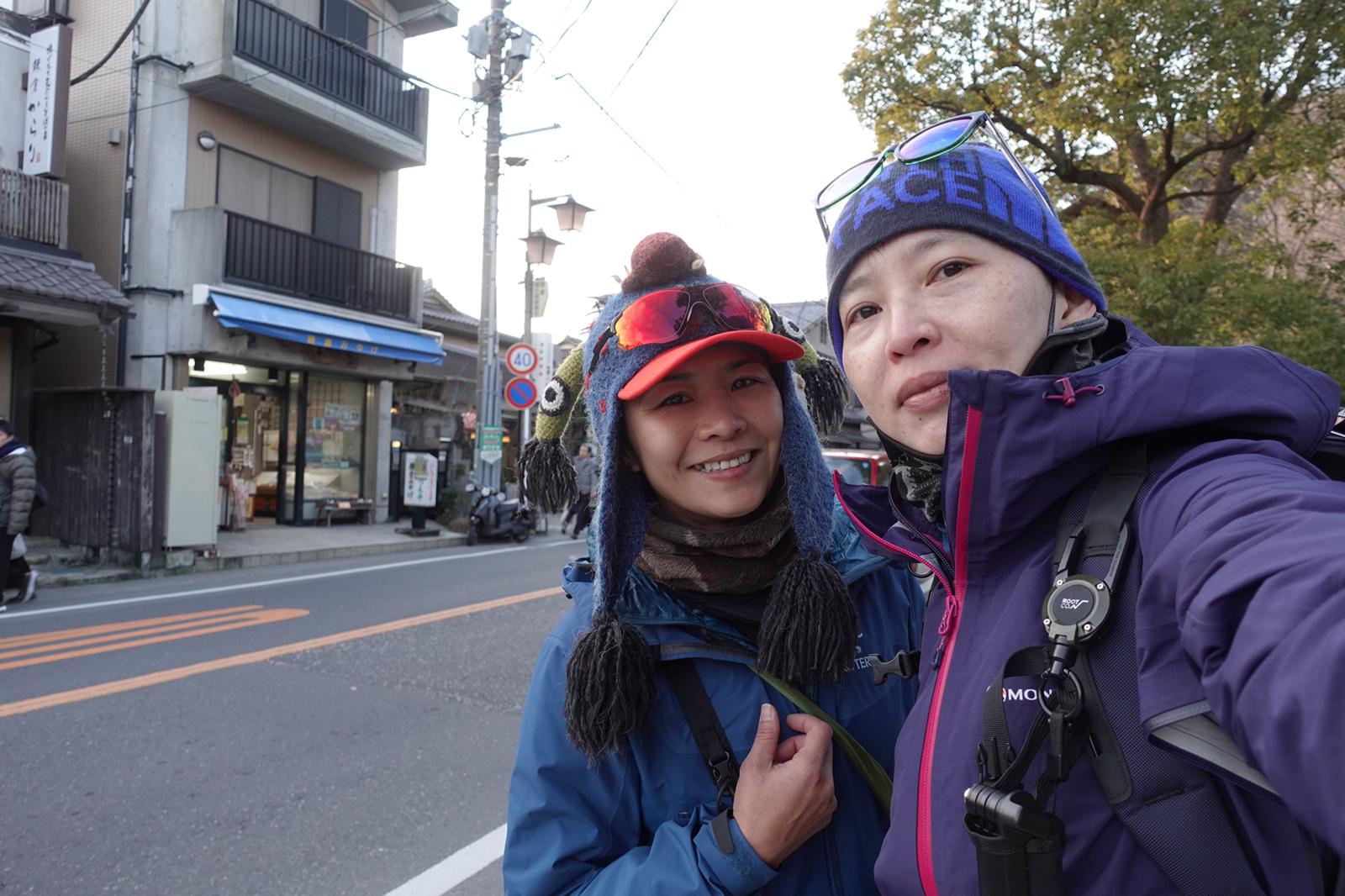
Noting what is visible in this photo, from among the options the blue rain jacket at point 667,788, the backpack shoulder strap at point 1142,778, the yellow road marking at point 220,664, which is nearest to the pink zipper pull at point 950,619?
the backpack shoulder strap at point 1142,778

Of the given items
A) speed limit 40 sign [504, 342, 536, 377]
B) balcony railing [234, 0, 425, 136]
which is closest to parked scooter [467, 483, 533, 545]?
speed limit 40 sign [504, 342, 536, 377]

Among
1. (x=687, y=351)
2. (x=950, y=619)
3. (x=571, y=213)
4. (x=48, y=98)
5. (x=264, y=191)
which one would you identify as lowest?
(x=950, y=619)

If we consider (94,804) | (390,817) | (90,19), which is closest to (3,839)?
(94,804)

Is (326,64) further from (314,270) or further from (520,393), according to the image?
(520,393)

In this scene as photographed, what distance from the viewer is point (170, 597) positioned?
885 centimetres

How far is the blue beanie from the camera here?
1161 mm

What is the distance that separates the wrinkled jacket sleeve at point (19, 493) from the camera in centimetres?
819

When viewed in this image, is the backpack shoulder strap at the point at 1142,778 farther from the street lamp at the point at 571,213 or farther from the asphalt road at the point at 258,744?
the street lamp at the point at 571,213

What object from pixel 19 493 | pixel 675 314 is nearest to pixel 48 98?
pixel 19 493

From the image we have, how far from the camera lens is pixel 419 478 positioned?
50.8ft

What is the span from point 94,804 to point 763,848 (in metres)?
3.83

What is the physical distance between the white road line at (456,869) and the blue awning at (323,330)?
11.4 m

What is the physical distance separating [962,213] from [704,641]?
2.70 feet

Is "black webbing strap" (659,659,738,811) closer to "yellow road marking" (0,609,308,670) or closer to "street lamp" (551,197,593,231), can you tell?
"yellow road marking" (0,609,308,670)
